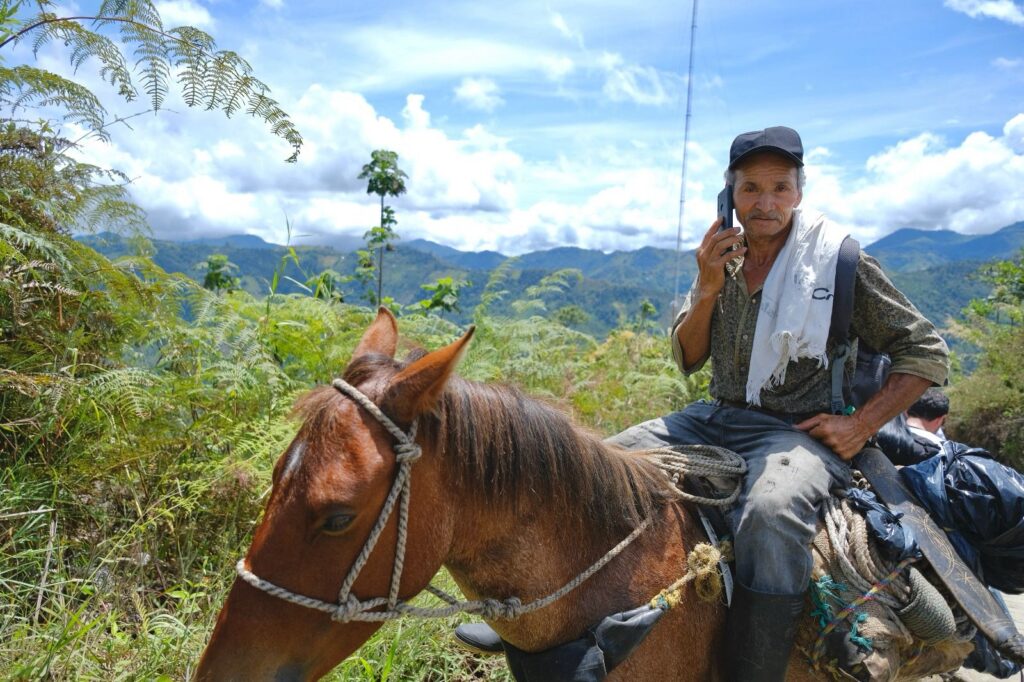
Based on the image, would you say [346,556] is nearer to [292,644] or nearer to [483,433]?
[292,644]

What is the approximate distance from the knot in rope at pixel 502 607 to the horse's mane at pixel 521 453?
295 mm

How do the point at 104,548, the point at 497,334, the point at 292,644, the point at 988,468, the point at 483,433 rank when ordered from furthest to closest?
the point at 497,334 → the point at 104,548 → the point at 988,468 → the point at 483,433 → the point at 292,644

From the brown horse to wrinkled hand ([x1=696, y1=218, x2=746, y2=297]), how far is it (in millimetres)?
885

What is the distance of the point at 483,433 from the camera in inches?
73.4

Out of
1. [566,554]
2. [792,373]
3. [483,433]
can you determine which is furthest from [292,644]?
[792,373]

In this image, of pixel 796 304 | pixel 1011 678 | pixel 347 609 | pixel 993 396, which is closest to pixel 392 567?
pixel 347 609

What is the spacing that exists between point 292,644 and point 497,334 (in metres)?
5.93

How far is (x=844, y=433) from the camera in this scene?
254 cm

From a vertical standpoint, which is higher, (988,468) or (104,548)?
(988,468)

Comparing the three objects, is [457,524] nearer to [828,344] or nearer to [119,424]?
[828,344]

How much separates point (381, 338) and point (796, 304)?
1652 millimetres

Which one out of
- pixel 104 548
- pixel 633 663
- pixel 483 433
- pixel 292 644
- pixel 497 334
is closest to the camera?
pixel 292 644

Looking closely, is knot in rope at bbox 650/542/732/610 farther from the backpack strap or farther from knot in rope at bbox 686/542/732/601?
the backpack strap

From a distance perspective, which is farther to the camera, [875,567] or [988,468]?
[988,468]
